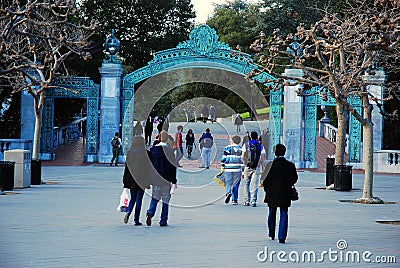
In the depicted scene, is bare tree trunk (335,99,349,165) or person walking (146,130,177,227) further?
bare tree trunk (335,99,349,165)

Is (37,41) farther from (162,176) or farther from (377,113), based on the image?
(377,113)

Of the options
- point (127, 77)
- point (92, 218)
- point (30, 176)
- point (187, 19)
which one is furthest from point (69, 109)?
point (92, 218)

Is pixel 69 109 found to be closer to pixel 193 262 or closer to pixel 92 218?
pixel 92 218

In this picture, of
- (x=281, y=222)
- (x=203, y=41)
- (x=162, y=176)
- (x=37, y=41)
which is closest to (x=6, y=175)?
(x=37, y=41)

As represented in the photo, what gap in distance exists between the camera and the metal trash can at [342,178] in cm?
2302

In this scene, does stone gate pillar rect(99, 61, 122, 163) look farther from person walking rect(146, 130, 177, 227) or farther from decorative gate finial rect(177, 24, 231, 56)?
person walking rect(146, 130, 177, 227)

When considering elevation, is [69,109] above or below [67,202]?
above

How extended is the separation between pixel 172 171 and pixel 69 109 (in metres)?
28.4

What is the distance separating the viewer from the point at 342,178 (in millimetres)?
23000

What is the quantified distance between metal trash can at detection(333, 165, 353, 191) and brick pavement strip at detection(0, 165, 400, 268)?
3.85 feet

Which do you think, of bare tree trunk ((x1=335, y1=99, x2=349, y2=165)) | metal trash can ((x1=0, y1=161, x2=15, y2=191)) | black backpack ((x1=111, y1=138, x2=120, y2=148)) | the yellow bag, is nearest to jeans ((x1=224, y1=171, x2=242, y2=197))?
the yellow bag

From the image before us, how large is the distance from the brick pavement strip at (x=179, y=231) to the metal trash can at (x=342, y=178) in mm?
1174

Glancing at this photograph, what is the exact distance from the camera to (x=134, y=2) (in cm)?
4919

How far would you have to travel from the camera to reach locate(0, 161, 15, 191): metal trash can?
21.2m
